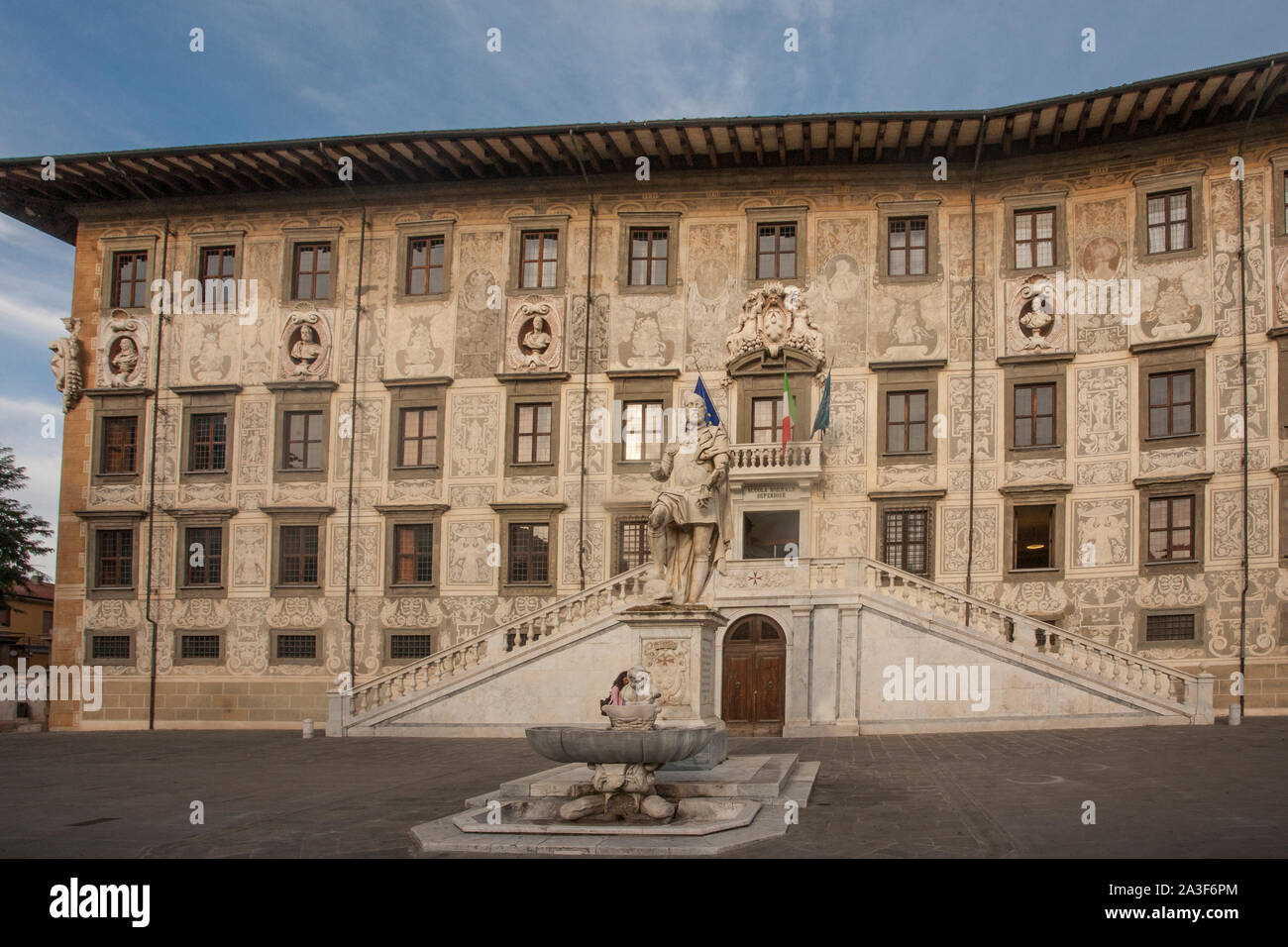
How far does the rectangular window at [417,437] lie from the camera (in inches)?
1358

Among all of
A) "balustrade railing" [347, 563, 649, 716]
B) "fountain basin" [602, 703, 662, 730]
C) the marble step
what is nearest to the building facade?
"balustrade railing" [347, 563, 649, 716]

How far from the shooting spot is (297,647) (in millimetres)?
34062

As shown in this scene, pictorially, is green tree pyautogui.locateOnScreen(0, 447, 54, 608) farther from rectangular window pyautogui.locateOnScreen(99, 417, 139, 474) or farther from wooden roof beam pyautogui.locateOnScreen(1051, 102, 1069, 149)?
wooden roof beam pyautogui.locateOnScreen(1051, 102, 1069, 149)

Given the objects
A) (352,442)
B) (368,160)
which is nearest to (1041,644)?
(352,442)

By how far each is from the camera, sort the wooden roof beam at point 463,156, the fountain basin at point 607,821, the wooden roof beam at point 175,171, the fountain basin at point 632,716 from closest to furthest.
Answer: the fountain basin at point 607,821
the fountain basin at point 632,716
the wooden roof beam at point 463,156
the wooden roof beam at point 175,171

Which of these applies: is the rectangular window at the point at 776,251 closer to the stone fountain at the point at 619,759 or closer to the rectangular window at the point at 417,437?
the rectangular window at the point at 417,437

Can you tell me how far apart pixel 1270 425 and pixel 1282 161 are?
6.20 m

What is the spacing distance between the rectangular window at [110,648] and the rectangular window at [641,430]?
14.8m

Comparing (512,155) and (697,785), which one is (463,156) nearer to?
(512,155)

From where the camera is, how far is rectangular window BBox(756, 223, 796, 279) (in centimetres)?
3347

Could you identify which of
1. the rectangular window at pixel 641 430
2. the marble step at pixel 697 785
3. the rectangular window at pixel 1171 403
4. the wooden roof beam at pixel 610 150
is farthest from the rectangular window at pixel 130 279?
the rectangular window at pixel 1171 403

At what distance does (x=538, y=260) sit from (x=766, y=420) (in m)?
7.60

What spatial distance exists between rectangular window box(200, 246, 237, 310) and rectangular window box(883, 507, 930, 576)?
749 inches

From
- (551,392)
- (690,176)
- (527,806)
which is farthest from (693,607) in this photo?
(690,176)
